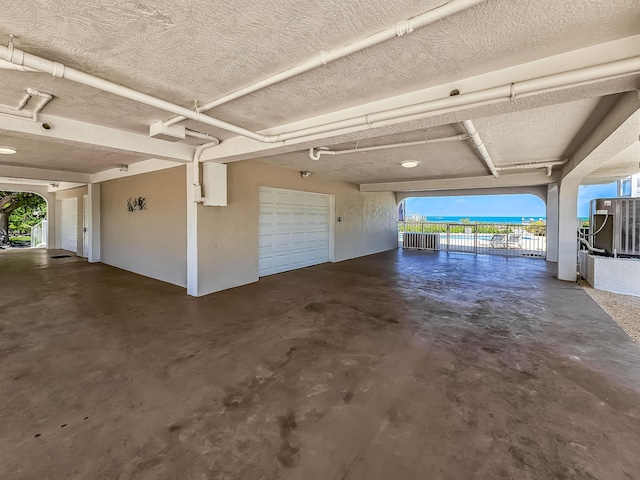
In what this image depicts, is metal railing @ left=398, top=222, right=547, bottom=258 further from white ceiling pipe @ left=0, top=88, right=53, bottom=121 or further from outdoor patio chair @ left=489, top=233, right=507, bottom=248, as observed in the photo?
white ceiling pipe @ left=0, top=88, right=53, bottom=121

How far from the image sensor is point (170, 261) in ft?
18.5

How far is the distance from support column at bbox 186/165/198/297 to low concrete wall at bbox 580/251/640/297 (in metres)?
6.86

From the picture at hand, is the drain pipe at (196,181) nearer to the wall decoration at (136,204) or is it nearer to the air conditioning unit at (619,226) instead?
the wall decoration at (136,204)

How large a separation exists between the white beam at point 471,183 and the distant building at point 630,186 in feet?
8.70

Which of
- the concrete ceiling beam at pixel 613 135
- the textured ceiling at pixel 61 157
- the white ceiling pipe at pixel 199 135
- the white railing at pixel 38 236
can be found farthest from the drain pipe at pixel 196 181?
the white railing at pixel 38 236

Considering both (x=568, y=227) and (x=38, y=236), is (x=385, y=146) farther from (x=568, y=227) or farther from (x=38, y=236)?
(x=38, y=236)

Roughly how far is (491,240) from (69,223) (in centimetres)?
1494

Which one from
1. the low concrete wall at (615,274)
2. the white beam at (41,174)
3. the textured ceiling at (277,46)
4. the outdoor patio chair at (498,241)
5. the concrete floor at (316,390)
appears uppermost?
the white beam at (41,174)

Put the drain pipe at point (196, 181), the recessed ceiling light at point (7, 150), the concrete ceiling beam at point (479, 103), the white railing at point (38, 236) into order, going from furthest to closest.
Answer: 1. the white railing at point (38, 236)
2. the recessed ceiling light at point (7, 150)
3. the drain pipe at point (196, 181)
4. the concrete ceiling beam at point (479, 103)

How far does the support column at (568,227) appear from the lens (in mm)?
5797

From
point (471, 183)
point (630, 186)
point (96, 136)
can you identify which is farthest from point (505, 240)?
point (96, 136)

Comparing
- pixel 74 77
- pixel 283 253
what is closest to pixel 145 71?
pixel 74 77

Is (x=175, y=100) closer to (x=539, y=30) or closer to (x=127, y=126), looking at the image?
(x=127, y=126)

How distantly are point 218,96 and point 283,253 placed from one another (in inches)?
174
